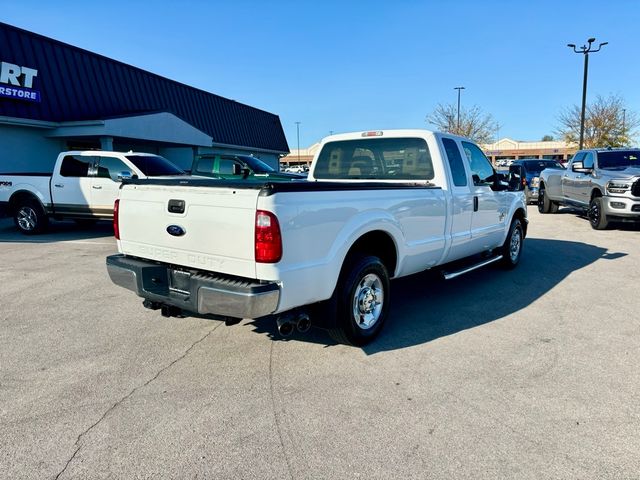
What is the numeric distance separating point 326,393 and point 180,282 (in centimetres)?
144

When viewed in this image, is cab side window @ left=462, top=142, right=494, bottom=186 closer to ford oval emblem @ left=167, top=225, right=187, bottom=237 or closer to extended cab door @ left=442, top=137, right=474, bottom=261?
extended cab door @ left=442, top=137, right=474, bottom=261

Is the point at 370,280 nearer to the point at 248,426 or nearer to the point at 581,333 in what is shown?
the point at 248,426

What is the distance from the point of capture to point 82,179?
10.6 metres

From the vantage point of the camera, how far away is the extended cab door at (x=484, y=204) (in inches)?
227

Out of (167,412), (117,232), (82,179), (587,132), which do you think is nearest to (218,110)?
(82,179)

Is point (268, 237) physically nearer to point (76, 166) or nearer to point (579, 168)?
point (76, 166)

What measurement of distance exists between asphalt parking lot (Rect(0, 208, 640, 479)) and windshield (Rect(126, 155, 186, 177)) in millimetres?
5403

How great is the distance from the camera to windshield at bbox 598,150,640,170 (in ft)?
37.4

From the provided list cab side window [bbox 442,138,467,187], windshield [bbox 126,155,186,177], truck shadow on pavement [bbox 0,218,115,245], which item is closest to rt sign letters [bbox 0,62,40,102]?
truck shadow on pavement [bbox 0,218,115,245]

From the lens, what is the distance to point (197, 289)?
134 inches

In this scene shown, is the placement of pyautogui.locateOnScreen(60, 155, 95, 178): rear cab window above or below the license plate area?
above

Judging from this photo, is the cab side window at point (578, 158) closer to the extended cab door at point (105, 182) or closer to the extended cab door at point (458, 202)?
the extended cab door at point (458, 202)

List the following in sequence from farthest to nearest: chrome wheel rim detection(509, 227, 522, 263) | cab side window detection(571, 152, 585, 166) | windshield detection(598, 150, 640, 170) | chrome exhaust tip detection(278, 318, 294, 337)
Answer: cab side window detection(571, 152, 585, 166) < windshield detection(598, 150, 640, 170) < chrome wheel rim detection(509, 227, 522, 263) < chrome exhaust tip detection(278, 318, 294, 337)

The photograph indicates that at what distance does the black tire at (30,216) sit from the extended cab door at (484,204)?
10.0m
